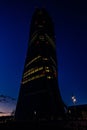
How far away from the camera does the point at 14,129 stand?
25.0m

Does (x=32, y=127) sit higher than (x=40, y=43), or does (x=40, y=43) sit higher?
(x=40, y=43)

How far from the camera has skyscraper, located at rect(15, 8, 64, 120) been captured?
314 feet

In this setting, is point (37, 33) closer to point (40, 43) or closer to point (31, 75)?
point (40, 43)

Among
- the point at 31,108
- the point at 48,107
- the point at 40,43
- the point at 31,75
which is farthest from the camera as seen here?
the point at 40,43

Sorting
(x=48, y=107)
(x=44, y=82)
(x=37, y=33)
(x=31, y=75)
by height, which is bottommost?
(x=48, y=107)

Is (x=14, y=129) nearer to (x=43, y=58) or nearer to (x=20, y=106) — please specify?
(x=20, y=106)

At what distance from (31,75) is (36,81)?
7.96m

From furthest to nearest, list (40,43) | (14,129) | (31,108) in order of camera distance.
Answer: (40,43) → (31,108) → (14,129)

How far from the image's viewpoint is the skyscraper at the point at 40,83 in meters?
95.6

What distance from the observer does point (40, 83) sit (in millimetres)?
105875

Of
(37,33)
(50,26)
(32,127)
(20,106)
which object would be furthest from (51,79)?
(32,127)

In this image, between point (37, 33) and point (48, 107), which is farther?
point (37, 33)

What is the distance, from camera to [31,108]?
101m

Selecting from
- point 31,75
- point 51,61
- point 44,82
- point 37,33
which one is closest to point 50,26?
point 37,33
